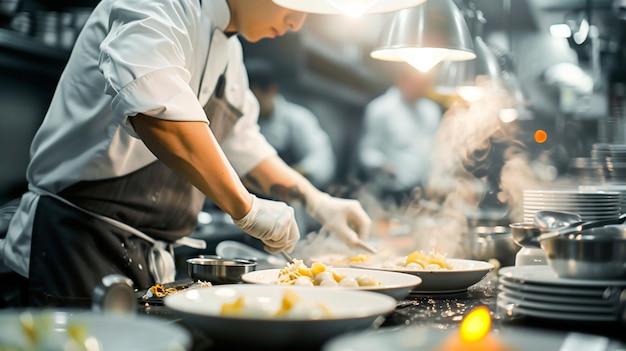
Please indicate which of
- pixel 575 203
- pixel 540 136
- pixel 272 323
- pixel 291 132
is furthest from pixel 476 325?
pixel 540 136

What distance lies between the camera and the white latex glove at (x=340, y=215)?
7.63 ft

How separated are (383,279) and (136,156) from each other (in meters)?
1.00

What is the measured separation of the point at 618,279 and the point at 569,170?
5.19 meters

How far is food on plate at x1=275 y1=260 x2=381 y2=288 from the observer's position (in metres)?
1.28

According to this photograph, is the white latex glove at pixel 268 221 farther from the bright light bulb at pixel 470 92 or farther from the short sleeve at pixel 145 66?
the bright light bulb at pixel 470 92

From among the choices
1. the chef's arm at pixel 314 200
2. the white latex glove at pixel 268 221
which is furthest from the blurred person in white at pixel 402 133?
the white latex glove at pixel 268 221

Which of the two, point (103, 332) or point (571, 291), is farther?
point (571, 291)

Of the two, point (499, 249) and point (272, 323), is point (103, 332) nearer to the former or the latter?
point (272, 323)

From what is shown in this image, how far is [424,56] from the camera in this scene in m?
2.02

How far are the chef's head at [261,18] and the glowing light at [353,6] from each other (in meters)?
0.39

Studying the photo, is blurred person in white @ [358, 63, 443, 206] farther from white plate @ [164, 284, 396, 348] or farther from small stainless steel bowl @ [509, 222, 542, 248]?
white plate @ [164, 284, 396, 348]

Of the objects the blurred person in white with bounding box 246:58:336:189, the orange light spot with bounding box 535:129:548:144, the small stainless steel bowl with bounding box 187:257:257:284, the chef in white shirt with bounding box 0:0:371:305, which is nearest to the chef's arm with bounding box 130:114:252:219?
the chef in white shirt with bounding box 0:0:371:305

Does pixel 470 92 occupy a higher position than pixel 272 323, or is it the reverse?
pixel 470 92

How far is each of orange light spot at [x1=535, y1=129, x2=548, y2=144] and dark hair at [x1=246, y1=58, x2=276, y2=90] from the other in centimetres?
280
